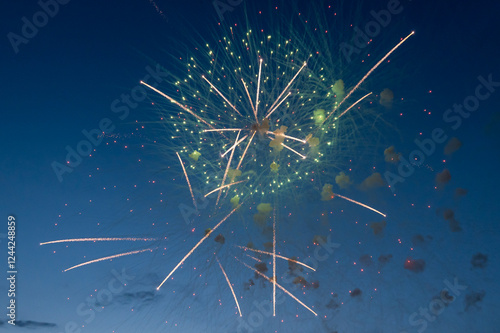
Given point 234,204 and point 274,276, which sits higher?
point 234,204

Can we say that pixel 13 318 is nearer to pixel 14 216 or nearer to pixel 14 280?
pixel 14 280

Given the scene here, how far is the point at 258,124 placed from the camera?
36188 mm

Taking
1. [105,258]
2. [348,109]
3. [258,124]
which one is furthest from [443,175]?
[105,258]

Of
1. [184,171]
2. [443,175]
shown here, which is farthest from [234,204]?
[443,175]

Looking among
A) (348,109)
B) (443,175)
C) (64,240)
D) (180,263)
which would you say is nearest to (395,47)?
(348,109)

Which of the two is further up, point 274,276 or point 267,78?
point 267,78

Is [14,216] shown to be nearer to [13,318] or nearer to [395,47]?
[13,318]

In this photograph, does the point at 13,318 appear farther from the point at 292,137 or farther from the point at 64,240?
the point at 292,137

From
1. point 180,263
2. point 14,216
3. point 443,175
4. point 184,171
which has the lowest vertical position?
point 443,175

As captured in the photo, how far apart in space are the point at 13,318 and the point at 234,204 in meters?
8.70

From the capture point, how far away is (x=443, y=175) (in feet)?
121

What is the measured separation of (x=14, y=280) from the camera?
35.8 m

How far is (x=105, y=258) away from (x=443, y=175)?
1238 cm

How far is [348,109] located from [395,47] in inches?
108
